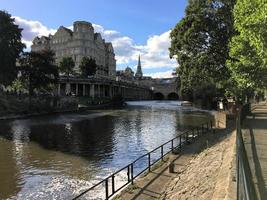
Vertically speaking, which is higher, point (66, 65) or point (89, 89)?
point (66, 65)

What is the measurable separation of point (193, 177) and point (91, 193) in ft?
18.1

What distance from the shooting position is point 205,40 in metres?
53.2

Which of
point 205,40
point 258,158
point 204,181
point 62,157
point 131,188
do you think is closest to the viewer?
point 204,181

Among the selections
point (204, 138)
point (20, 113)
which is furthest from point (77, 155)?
point (20, 113)

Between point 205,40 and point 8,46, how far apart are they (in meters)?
43.1

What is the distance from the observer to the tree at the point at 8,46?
7862 centimetres

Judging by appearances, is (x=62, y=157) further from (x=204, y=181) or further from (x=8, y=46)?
(x=8, y=46)

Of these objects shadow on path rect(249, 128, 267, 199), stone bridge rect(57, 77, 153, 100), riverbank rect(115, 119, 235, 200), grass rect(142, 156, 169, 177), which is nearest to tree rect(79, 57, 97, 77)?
stone bridge rect(57, 77, 153, 100)

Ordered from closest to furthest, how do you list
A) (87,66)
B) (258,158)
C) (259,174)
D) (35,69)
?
(259,174), (258,158), (35,69), (87,66)

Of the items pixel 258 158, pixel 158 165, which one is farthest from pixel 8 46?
pixel 258 158

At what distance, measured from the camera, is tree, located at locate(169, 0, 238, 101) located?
2057 inches

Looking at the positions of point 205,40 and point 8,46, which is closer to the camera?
point 205,40

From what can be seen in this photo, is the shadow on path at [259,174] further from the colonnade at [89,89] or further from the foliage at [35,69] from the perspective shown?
the colonnade at [89,89]

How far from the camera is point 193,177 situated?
68.7 ft
